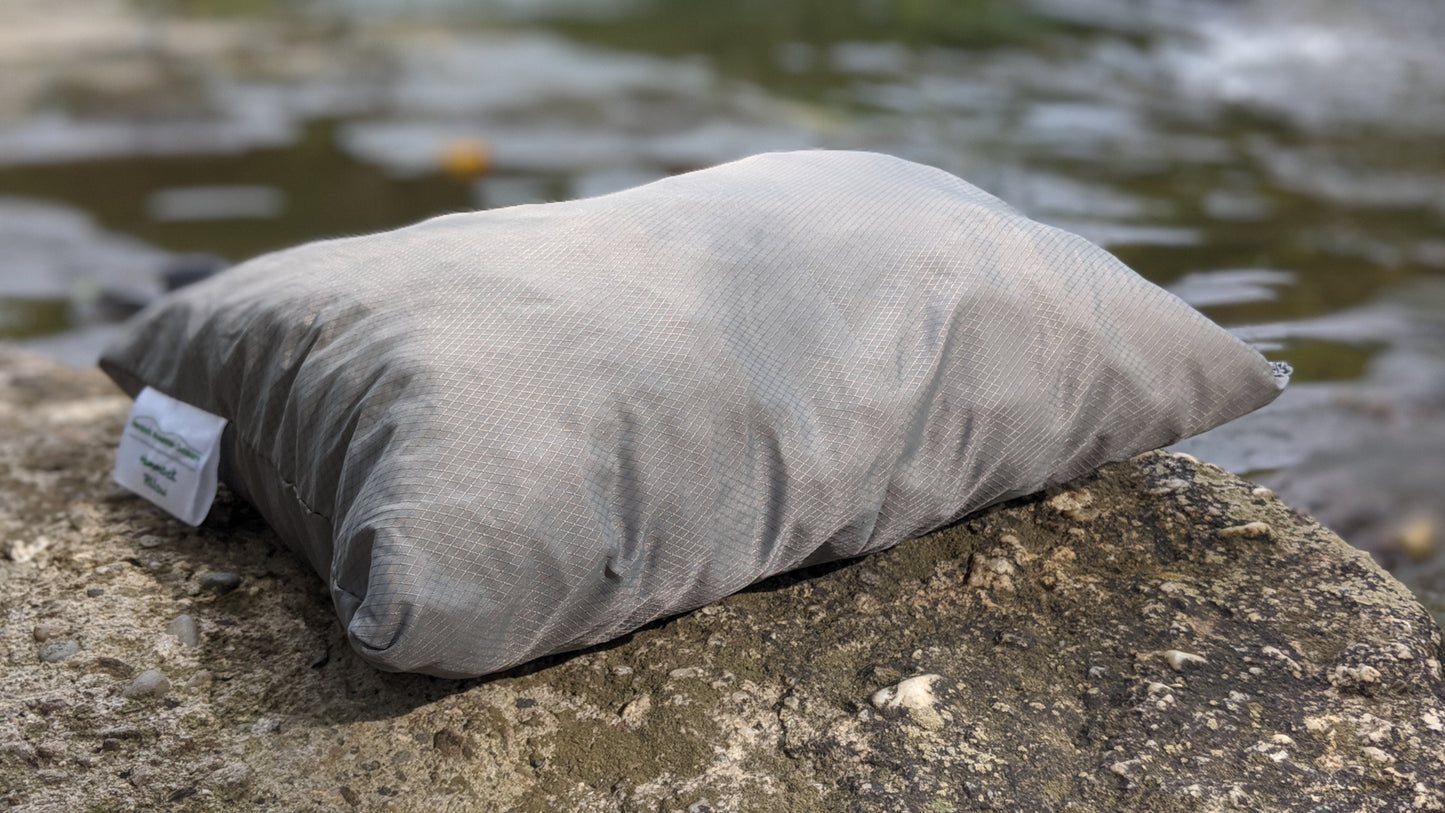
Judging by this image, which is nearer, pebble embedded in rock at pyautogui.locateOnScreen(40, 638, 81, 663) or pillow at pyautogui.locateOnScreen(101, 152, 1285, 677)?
pillow at pyautogui.locateOnScreen(101, 152, 1285, 677)

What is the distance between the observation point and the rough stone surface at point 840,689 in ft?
3.82

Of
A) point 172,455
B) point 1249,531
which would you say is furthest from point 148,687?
point 1249,531

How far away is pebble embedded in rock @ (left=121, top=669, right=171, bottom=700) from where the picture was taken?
127 centimetres

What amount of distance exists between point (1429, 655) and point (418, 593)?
1.08 m

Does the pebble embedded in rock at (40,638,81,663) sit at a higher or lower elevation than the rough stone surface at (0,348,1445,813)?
lower

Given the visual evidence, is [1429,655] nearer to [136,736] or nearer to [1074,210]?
[136,736]

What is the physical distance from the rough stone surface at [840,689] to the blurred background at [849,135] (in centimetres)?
58

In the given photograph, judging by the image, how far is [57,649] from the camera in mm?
1344

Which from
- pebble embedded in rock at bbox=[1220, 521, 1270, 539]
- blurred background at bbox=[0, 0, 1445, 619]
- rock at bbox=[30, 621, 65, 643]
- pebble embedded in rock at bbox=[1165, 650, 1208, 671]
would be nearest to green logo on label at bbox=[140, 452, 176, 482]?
rock at bbox=[30, 621, 65, 643]

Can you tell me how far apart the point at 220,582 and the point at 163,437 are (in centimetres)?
24

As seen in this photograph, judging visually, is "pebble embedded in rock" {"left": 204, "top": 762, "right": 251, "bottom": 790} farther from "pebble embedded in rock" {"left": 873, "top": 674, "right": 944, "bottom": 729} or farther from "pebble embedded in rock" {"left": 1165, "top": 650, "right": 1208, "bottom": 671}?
"pebble embedded in rock" {"left": 1165, "top": 650, "right": 1208, "bottom": 671}

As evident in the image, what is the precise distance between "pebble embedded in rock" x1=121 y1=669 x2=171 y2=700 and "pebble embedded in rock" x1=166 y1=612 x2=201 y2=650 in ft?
0.21

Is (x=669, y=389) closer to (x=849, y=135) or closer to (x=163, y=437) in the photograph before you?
(x=163, y=437)

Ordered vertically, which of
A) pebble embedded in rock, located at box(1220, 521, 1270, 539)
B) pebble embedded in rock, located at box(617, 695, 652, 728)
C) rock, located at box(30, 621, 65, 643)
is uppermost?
pebble embedded in rock, located at box(1220, 521, 1270, 539)
